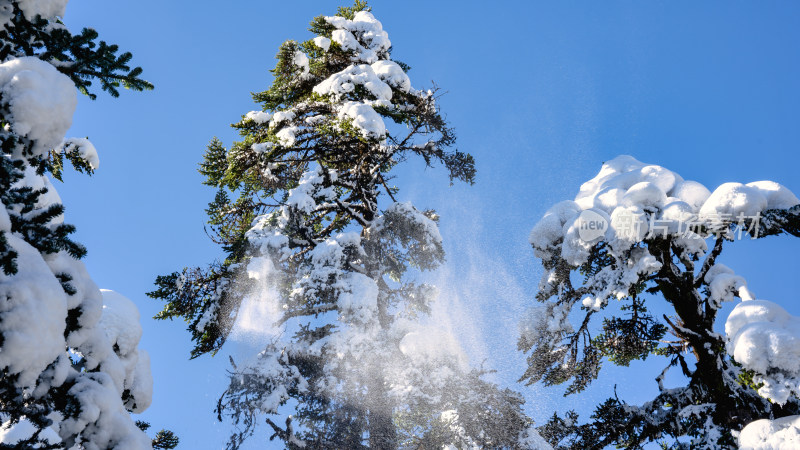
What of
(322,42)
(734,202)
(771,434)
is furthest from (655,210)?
(322,42)

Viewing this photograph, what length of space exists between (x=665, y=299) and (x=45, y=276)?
9615 mm

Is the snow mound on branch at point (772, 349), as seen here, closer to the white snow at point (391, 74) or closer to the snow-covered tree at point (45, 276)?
the snow-covered tree at point (45, 276)

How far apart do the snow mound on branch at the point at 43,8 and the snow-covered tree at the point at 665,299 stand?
7.32 metres

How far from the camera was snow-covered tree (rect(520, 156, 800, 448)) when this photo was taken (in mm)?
6461

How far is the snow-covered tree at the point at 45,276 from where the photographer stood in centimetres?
274

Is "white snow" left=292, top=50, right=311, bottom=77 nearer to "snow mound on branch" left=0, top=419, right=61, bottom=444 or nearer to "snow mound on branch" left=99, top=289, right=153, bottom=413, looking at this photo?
"snow mound on branch" left=99, top=289, right=153, bottom=413

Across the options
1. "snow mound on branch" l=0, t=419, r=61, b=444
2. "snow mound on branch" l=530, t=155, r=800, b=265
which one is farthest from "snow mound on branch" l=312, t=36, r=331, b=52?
"snow mound on branch" l=0, t=419, r=61, b=444

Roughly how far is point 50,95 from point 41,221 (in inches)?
38.0

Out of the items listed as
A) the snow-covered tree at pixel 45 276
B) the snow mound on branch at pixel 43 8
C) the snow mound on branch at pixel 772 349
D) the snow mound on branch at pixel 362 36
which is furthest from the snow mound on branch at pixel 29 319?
the snow mound on branch at pixel 362 36

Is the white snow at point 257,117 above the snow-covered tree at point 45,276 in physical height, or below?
above

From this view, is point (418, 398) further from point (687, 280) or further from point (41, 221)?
point (41, 221)

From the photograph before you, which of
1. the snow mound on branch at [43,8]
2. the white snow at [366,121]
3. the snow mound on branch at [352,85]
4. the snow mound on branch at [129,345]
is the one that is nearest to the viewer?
the snow mound on branch at [43,8]

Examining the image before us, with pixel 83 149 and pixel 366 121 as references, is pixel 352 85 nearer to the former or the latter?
pixel 366 121

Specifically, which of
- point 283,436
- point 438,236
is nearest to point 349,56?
point 438,236
